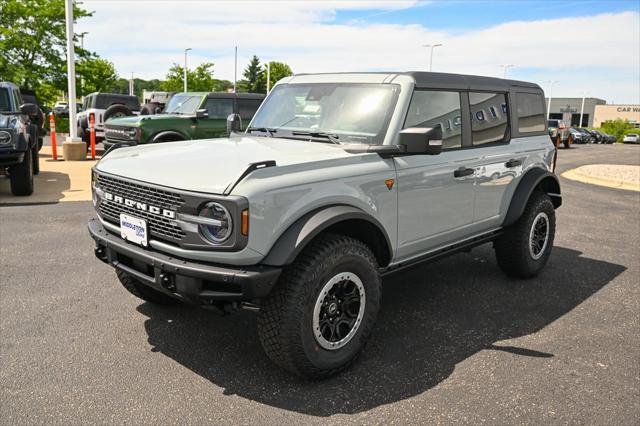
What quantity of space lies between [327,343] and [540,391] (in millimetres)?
1334

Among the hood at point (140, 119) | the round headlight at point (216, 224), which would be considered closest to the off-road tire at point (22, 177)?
the hood at point (140, 119)

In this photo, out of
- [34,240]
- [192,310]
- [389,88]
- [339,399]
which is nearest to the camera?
[339,399]

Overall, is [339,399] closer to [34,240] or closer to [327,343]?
[327,343]

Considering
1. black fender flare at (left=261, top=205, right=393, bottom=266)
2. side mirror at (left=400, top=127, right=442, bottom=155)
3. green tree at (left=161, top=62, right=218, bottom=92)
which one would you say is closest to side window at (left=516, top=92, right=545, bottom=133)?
side mirror at (left=400, top=127, right=442, bottom=155)

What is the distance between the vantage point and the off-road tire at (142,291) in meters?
4.22

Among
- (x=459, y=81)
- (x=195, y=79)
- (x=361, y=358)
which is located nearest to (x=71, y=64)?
(x=459, y=81)

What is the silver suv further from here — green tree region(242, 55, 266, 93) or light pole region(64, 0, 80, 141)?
green tree region(242, 55, 266, 93)

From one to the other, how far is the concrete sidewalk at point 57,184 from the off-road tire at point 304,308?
7047 millimetres

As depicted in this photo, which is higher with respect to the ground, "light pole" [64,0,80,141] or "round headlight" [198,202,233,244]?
"light pole" [64,0,80,141]

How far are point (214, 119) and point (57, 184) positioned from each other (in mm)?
3536

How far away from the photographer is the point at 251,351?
375 centimetres

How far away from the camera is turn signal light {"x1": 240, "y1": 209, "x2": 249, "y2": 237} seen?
286cm

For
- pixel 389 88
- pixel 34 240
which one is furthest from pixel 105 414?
pixel 34 240

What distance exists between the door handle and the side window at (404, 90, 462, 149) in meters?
0.20
